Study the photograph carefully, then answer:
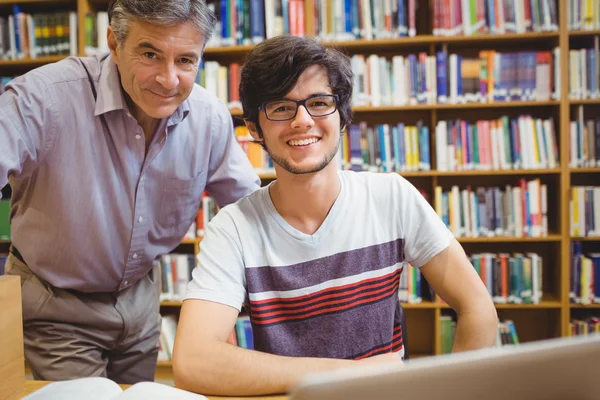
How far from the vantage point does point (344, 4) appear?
2930mm

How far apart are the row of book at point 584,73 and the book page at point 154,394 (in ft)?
8.91

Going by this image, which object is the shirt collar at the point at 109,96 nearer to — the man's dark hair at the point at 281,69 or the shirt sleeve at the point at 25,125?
the shirt sleeve at the point at 25,125

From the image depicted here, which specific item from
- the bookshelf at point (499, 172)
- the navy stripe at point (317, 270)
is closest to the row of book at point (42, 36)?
the bookshelf at point (499, 172)

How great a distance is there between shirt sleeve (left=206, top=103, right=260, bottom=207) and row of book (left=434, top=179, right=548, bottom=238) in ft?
5.22

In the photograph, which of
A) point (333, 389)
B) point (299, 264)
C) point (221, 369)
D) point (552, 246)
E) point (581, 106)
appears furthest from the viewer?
point (552, 246)

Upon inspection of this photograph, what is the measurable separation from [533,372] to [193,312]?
78 centimetres

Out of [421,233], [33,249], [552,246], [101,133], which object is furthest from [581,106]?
[33,249]

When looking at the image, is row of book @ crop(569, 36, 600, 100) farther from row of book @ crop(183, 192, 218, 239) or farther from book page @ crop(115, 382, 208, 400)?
book page @ crop(115, 382, 208, 400)

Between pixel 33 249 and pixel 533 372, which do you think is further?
pixel 33 249

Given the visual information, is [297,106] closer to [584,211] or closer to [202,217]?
[202,217]

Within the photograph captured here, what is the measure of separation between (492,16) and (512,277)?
57.7 inches

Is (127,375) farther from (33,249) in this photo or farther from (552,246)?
(552,246)

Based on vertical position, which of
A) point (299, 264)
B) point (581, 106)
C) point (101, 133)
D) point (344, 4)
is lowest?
point (299, 264)

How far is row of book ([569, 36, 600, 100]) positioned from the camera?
111 inches
